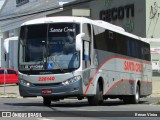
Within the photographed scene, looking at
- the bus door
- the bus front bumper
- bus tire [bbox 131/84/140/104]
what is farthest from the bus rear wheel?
the bus front bumper

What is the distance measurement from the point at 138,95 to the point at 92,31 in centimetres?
681

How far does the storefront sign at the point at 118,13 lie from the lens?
45641mm

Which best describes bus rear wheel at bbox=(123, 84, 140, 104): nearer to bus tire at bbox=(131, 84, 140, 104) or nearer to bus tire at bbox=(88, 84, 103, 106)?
bus tire at bbox=(131, 84, 140, 104)

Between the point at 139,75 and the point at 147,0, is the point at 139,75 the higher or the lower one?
the lower one

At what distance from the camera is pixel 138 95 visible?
1035 inches

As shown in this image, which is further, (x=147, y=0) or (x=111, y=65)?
(x=147, y=0)

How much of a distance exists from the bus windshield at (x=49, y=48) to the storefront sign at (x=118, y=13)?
25853mm

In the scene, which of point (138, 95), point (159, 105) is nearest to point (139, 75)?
point (138, 95)

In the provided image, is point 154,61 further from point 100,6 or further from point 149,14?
point 100,6

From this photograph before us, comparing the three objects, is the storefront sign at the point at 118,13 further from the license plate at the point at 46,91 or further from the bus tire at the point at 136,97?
the license plate at the point at 46,91

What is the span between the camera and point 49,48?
65.5ft

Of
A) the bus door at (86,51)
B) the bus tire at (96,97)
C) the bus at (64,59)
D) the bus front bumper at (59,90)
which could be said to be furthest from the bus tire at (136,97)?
the bus front bumper at (59,90)

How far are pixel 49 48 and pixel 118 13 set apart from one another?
28309 mm

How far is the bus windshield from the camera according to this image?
19703mm
